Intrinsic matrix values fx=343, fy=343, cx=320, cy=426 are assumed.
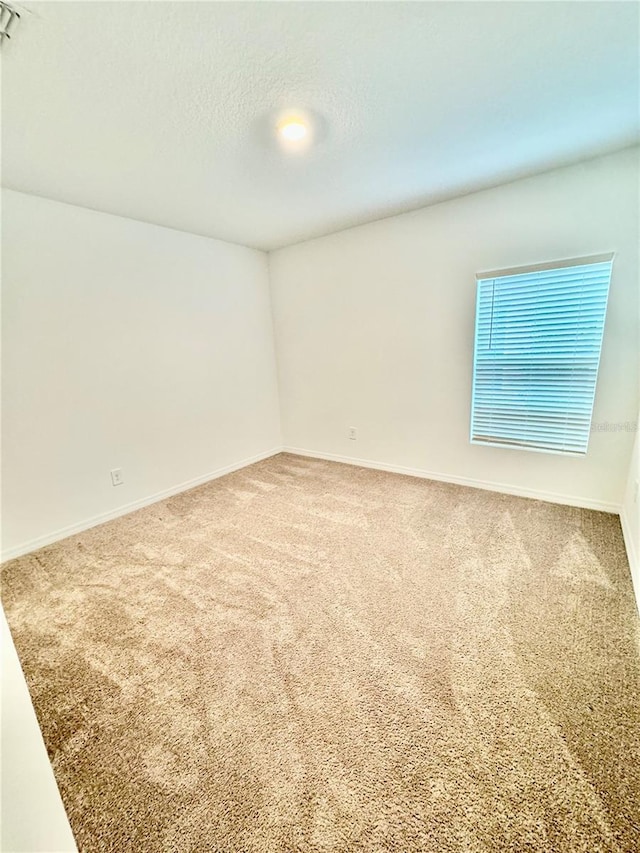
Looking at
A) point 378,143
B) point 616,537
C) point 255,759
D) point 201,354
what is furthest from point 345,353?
point 255,759

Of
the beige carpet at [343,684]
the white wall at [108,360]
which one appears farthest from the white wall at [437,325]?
the white wall at [108,360]

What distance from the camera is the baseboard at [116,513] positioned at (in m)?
2.34

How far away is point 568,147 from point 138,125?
7.53ft

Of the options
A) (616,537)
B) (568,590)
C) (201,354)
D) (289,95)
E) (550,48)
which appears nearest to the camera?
(550,48)

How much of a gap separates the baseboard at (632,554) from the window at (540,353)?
1.69ft

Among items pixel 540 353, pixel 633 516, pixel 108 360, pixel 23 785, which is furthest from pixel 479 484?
pixel 108 360

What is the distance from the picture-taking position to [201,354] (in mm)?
3289

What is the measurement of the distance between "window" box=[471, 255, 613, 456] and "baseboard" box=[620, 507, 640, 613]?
0.51m

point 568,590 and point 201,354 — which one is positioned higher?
point 201,354

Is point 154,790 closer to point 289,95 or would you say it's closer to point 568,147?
point 289,95

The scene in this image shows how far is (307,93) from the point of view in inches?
56.6

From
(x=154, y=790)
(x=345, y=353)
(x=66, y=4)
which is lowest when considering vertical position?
(x=154, y=790)

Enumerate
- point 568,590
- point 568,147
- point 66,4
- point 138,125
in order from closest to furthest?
point 66,4, point 138,125, point 568,590, point 568,147

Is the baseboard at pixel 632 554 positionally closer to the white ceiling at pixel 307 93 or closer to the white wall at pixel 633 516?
the white wall at pixel 633 516
